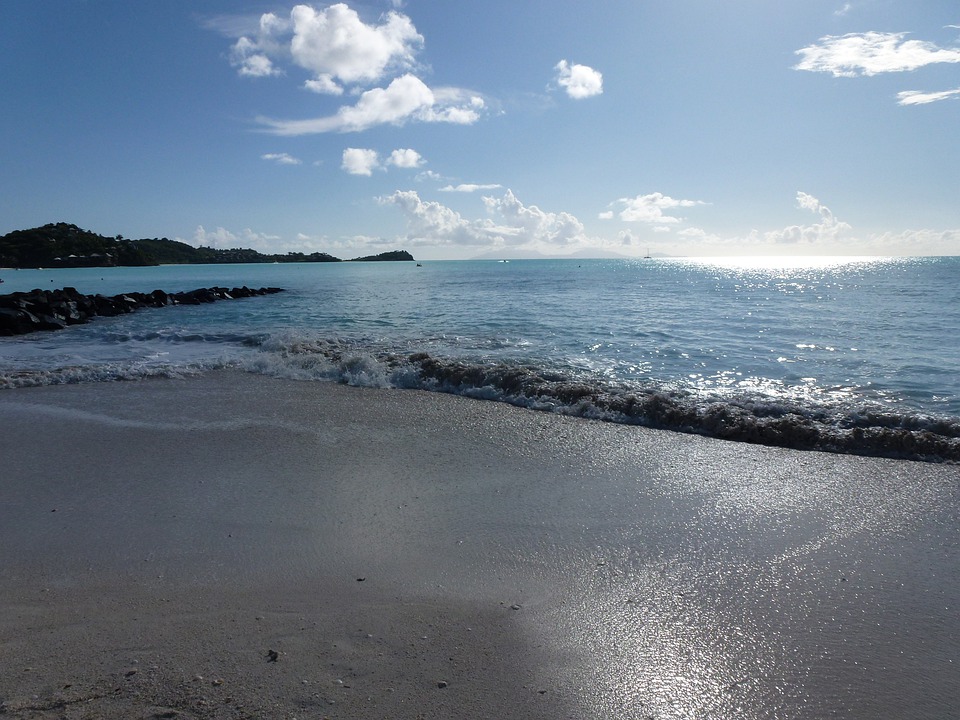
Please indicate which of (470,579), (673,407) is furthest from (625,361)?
(470,579)

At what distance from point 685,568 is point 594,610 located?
35.1 inches

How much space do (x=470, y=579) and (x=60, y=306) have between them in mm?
24068

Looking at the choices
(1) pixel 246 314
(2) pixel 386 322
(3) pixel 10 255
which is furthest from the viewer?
(3) pixel 10 255

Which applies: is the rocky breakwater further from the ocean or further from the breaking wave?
the breaking wave

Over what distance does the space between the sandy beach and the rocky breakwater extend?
1469 centimetres

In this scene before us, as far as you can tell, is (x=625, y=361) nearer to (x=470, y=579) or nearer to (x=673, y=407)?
(x=673, y=407)

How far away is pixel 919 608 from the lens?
11.6 ft

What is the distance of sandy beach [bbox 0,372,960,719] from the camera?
109 inches

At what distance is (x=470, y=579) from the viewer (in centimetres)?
385

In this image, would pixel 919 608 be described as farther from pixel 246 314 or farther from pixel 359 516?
pixel 246 314

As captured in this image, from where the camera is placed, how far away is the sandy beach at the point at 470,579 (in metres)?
2.76

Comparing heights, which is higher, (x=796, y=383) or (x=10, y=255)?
(x=10, y=255)

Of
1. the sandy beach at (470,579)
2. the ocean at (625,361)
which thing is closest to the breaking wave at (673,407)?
the ocean at (625,361)

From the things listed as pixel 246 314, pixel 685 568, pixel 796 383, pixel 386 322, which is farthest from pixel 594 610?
pixel 246 314
